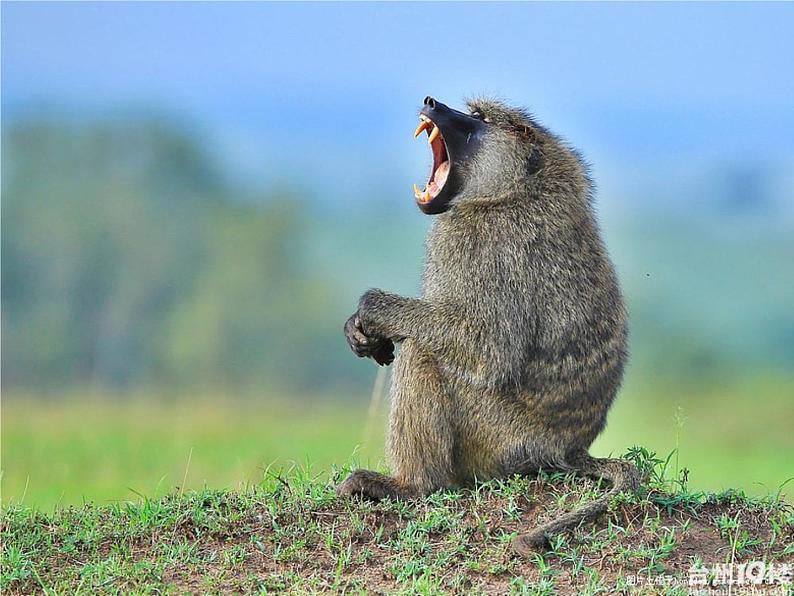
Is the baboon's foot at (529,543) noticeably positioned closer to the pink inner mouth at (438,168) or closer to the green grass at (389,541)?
the green grass at (389,541)

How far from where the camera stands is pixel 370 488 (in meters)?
6.02

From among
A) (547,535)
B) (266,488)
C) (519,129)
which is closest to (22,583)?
(266,488)

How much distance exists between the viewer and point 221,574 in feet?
17.7

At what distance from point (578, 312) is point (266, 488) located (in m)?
1.97

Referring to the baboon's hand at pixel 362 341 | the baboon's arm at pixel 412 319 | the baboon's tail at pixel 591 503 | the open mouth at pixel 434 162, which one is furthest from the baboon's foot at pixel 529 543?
the open mouth at pixel 434 162

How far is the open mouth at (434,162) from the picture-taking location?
20.5 feet

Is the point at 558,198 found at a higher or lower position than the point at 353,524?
higher

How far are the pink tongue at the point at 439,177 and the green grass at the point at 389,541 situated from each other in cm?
161

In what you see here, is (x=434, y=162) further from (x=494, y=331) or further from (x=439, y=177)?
(x=494, y=331)

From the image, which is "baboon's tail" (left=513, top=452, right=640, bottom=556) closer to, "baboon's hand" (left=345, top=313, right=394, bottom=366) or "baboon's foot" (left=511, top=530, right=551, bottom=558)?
"baboon's foot" (left=511, top=530, right=551, bottom=558)

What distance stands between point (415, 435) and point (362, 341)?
0.57m

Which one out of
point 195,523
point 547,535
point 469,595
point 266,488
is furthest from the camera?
point 266,488

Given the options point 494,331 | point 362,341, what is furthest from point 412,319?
point 494,331

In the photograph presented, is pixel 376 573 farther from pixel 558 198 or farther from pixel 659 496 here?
pixel 558 198
